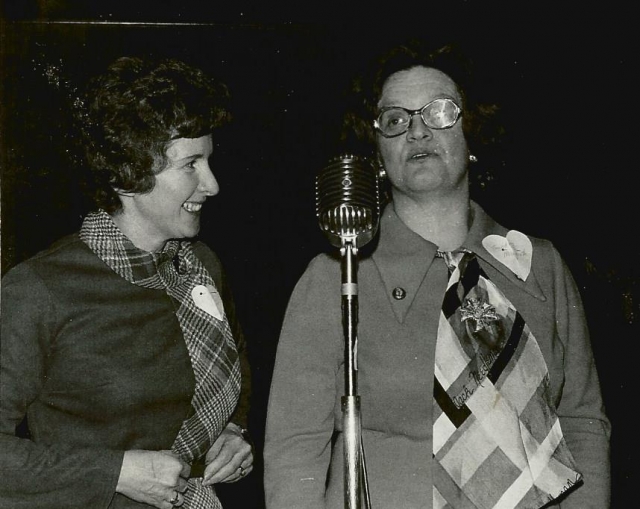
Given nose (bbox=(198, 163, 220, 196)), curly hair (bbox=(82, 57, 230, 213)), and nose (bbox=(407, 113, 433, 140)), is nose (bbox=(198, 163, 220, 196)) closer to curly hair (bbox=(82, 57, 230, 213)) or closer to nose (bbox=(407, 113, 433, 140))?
curly hair (bbox=(82, 57, 230, 213))

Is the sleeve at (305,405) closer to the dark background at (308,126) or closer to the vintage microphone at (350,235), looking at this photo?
the dark background at (308,126)

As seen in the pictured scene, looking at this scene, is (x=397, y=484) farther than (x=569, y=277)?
No

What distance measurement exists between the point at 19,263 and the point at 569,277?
4.22ft

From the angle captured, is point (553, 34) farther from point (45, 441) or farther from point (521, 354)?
point (45, 441)

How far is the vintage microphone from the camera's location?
102cm

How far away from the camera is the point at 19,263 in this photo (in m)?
1.63

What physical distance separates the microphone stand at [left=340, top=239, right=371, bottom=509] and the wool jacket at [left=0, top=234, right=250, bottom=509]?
64cm

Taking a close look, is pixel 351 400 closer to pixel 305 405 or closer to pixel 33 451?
pixel 305 405

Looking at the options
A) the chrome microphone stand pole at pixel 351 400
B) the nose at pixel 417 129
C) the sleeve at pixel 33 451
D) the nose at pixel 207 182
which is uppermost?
the nose at pixel 417 129

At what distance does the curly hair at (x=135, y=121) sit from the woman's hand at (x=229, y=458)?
60 cm

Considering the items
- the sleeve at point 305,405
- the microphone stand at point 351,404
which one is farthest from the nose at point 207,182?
the microphone stand at point 351,404

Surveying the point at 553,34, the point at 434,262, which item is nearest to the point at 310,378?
the point at 434,262

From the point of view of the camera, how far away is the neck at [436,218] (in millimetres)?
1788

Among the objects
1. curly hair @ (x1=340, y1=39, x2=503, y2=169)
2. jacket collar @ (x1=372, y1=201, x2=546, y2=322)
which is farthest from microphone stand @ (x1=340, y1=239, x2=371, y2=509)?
curly hair @ (x1=340, y1=39, x2=503, y2=169)
